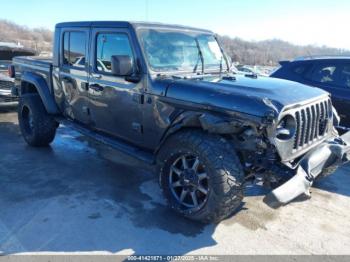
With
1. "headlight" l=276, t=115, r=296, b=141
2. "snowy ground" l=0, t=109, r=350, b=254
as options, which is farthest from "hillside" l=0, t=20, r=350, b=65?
"headlight" l=276, t=115, r=296, b=141

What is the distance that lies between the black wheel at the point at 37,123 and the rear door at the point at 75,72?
474 mm

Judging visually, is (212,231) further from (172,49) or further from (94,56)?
(94,56)

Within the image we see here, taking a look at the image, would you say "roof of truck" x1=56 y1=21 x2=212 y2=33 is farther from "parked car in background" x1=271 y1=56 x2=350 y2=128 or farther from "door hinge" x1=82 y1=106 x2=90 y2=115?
"parked car in background" x1=271 y1=56 x2=350 y2=128

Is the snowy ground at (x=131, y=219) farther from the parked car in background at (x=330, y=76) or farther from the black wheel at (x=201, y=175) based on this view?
the parked car in background at (x=330, y=76)

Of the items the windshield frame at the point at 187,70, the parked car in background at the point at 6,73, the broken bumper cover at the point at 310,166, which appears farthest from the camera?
the parked car in background at the point at 6,73

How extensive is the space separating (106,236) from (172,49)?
88.0 inches

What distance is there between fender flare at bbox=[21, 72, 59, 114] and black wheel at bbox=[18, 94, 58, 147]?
0.60 ft

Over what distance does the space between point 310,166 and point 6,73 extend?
25.1 ft

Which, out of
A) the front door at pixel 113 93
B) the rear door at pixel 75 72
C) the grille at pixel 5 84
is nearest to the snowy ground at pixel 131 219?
the front door at pixel 113 93

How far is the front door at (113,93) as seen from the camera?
4.14 metres

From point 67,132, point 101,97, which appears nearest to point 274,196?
point 101,97

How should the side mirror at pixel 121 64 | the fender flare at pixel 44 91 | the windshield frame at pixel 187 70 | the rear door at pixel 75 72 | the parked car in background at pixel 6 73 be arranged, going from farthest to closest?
the parked car in background at pixel 6 73, the fender flare at pixel 44 91, the rear door at pixel 75 72, the windshield frame at pixel 187 70, the side mirror at pixel 121 64

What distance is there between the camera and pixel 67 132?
714 centimetres

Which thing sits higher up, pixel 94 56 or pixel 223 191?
pixel 94 56
